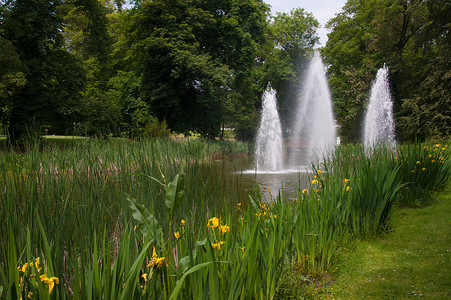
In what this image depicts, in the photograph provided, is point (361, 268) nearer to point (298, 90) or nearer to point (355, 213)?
point (355, 213)

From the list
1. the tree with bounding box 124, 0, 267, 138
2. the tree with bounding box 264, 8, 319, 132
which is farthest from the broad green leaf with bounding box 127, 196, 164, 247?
the tree with bounding box 264, 8, 319, 132

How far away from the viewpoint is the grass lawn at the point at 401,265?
9.56ft

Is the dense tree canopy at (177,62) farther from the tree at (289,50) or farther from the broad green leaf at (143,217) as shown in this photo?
the broad green leaf at (143,217)

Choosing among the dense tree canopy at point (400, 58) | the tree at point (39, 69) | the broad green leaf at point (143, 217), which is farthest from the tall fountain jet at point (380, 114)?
the broad green leaf at point (143, 217)

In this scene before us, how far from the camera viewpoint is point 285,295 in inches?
107

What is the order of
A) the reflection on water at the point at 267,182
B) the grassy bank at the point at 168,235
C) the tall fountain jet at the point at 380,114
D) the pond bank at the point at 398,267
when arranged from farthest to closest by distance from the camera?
the tall fountain jet at the point at 380,114 < the reflection on water at the point at 267,182 < the pond bank at the point at 398,267 < the grassy bank at the point at 168,235

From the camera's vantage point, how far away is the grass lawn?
2.91 m

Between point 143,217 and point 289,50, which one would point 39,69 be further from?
point 289,50

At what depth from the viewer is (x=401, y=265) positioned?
136 inches

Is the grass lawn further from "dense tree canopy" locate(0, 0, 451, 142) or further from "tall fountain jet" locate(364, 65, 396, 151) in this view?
"tall fountain jet" locate(364, 65, 396, 151)

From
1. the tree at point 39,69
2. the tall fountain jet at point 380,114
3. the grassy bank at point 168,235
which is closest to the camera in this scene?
the grassy bank at point 168,235

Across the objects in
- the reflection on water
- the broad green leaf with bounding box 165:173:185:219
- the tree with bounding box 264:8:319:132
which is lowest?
the reflection on water

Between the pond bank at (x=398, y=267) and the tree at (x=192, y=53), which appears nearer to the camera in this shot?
the pond bank at (x=398, y=267)

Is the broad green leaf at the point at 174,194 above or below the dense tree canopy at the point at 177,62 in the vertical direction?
below
